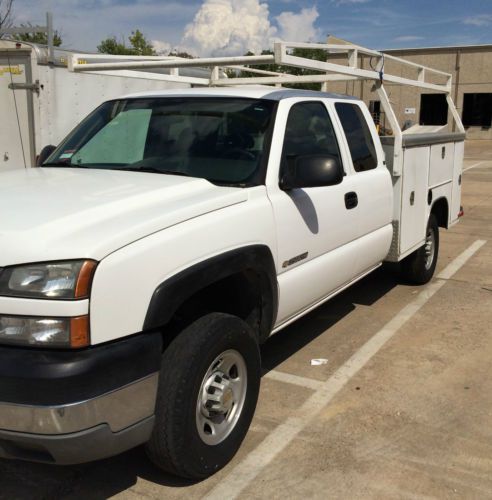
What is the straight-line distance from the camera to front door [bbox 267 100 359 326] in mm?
3686

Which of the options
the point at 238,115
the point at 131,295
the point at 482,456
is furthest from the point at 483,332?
the point at 131,295

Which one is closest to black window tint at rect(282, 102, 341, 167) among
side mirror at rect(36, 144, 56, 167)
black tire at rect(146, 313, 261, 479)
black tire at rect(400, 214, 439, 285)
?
black tire at rect(146, 313, 261, 479)

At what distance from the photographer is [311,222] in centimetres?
393

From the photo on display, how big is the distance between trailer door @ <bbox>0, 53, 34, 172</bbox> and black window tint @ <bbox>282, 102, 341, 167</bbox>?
4.63m

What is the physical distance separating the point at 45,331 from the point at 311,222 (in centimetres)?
200

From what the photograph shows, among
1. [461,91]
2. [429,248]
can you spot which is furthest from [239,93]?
[461,91]

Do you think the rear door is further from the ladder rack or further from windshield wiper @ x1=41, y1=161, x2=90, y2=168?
windshield wiper @ x1=41, y1=161, x2=90, y2=168

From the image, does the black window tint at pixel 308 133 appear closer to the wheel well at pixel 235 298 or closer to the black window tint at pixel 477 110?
the wheel well at pixel 235 298

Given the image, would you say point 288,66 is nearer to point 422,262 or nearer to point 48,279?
point 48,279

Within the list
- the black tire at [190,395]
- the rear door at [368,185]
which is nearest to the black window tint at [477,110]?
the rear door at [368,185]

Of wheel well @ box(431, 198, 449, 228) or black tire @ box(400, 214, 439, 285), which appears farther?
wheel well @ box(431, 198, 449, 228)

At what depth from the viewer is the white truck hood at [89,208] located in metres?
2.45

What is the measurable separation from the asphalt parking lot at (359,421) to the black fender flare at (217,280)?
0.67 meters

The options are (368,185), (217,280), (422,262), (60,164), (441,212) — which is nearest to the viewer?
(217,280)
